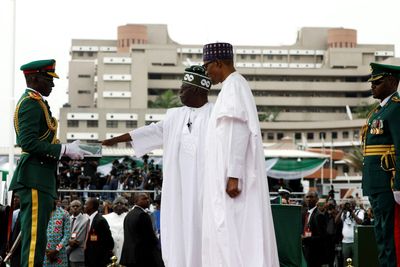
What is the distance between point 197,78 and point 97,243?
775 cm

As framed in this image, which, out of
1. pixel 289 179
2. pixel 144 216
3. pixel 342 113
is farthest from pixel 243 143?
pixel 342 113

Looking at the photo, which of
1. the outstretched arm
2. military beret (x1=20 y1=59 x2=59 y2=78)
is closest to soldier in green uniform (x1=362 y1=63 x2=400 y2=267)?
the outstretched arm

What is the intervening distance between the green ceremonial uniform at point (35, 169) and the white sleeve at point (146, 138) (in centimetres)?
122

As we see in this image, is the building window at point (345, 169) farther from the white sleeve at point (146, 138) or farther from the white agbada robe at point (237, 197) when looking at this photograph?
the white agbada robe at point (237, 197)

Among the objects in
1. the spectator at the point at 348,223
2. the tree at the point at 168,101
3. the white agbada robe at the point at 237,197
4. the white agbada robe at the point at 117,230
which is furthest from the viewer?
the tree at the point at 168,101

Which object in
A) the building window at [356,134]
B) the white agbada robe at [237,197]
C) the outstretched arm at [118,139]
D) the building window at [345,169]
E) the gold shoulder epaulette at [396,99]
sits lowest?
the white agbada robe at [237,197]

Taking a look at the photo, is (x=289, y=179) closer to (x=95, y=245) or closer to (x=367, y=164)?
(x=95, y=245)

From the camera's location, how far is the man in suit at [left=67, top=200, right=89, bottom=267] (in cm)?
1711

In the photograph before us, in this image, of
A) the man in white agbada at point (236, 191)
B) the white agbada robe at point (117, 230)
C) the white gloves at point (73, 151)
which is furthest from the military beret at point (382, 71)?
the white agbada robe at point (117, 230)

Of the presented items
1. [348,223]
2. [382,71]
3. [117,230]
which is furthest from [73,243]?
[348,223]

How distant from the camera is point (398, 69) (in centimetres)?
952

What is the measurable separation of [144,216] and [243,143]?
861 centimetres

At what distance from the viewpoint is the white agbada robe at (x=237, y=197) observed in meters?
7.63

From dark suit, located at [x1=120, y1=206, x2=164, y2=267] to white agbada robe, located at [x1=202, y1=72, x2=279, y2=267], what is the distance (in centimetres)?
836
